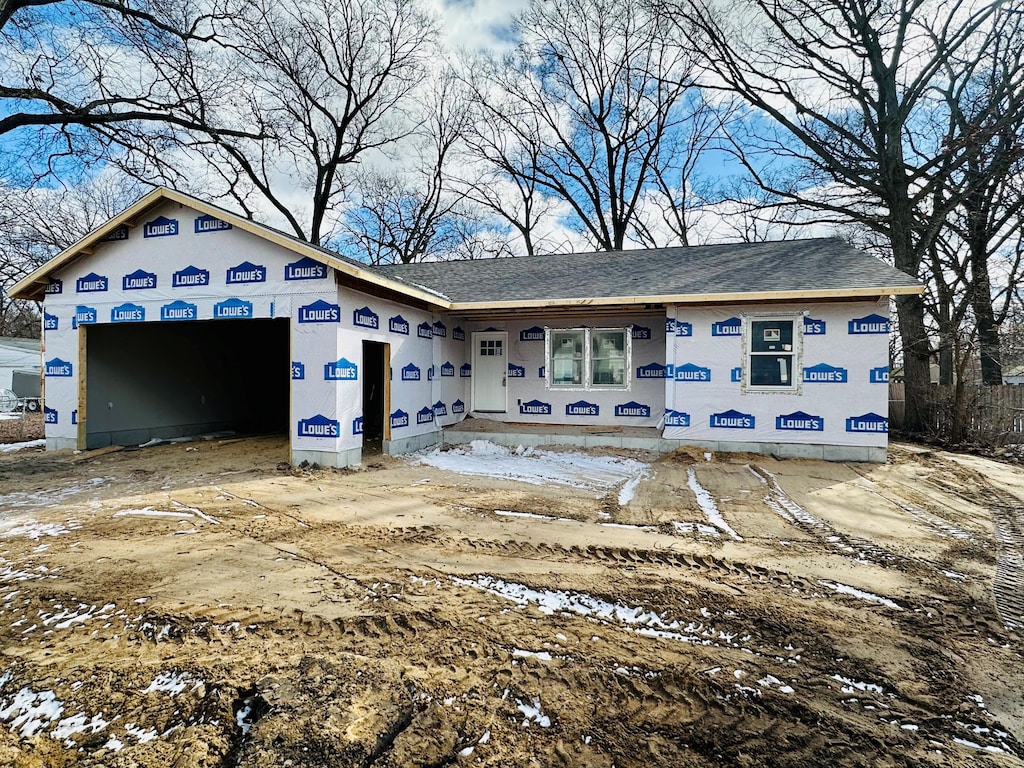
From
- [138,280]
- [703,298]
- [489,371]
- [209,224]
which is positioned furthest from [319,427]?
[703,298]

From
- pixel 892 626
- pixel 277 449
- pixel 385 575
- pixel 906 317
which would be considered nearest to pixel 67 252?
pixel 277 449

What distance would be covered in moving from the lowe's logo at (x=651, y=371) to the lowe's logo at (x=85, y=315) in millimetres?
10707

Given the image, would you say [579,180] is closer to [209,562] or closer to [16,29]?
[16,29]

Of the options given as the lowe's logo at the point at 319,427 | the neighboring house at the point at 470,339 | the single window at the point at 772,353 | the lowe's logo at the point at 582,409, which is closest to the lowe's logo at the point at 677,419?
the neighboring house at the point at 470,339

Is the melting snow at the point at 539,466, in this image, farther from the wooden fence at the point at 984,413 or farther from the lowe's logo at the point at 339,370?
the wooden fence at the point at 984,413

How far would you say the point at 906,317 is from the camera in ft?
47.1

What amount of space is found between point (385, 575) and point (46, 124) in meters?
16.9

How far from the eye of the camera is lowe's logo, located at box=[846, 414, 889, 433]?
923 centimetres

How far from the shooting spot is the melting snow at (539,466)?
26.0ft

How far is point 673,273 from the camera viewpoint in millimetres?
11344

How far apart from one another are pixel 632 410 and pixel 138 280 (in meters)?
9.92

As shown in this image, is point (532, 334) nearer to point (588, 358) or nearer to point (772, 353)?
point (588, 358)

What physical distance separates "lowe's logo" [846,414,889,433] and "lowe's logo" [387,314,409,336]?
834 centimetres

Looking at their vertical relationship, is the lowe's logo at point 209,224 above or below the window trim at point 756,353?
above
